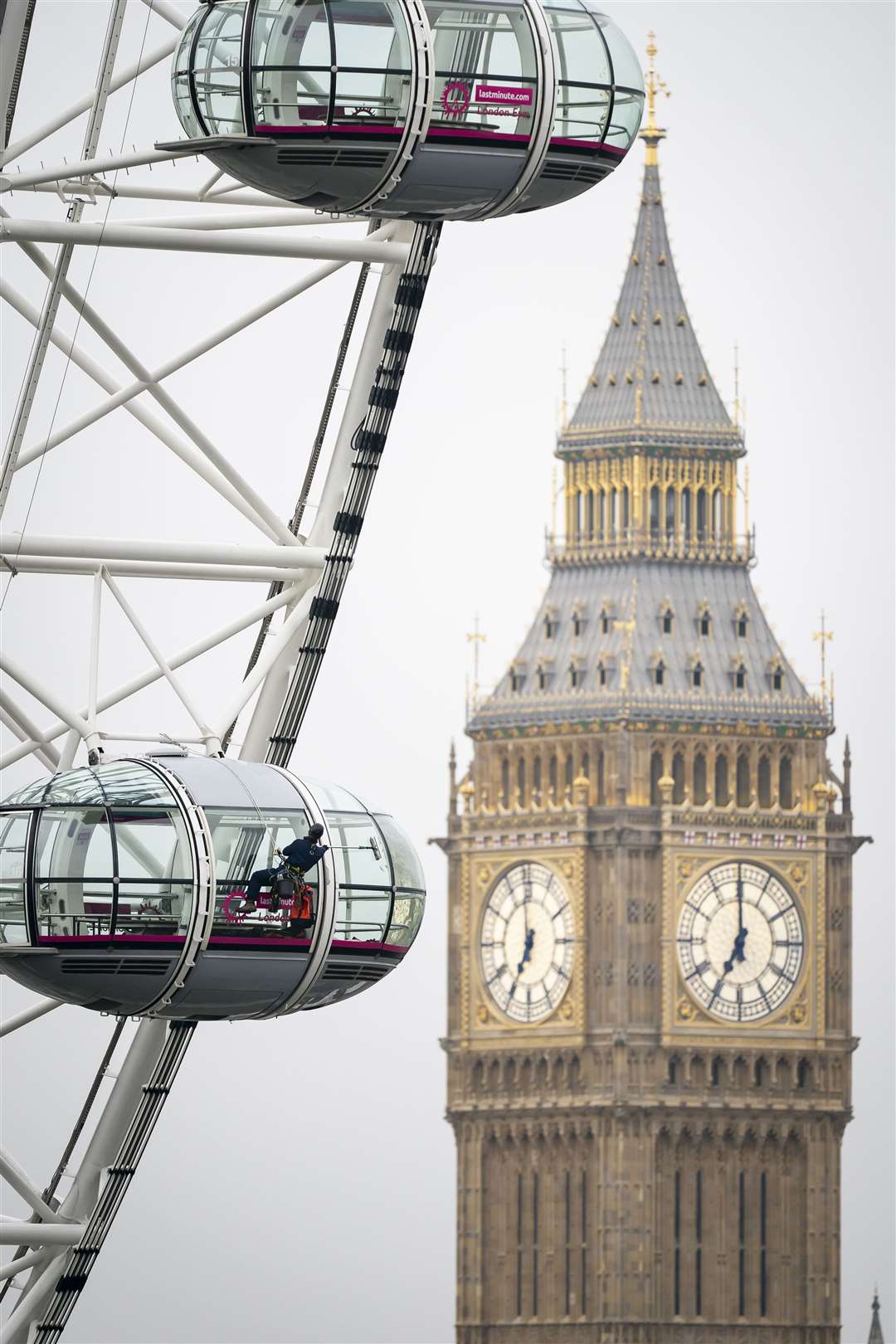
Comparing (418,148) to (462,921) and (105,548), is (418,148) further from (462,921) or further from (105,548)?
(462,921)

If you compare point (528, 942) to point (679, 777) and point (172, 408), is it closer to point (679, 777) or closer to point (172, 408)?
point (679, 777)

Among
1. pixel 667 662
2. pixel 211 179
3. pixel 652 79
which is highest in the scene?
pixel 652 79

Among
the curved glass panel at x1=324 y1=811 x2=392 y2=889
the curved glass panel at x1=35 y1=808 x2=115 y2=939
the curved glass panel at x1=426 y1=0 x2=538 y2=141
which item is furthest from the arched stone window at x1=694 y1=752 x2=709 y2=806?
the curved glass panel at x1=35 y1=808 x2=115 y2=939

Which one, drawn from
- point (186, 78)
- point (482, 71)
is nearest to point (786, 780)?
point (482, 71)

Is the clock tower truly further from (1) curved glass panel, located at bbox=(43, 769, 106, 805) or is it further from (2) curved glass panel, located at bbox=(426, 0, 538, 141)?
(1) curved glass panel, located at bbox=(43, 769, 106, 805)

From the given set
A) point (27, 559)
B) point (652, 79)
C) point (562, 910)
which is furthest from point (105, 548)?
point (652, 79)

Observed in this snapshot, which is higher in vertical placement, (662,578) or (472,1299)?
(662,578)
